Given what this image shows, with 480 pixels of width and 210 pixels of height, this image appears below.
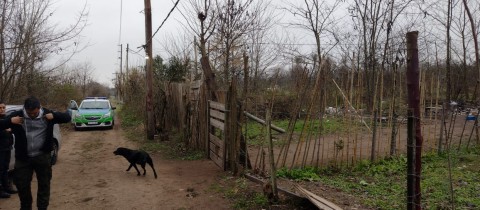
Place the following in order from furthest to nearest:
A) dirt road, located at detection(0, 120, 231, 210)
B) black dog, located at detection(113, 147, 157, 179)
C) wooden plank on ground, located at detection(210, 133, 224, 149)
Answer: wooden plank on ground, located at detection(210, 133, 224, 149) → black dog, located at detection(113, 147, 157, 179) → dirt road, located at detection(0, 120, 231, 210)

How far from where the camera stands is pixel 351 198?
17.9ft

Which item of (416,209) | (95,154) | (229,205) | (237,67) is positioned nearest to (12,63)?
(95,154)

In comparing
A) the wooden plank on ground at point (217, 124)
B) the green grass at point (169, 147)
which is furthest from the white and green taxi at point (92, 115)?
the wooden plank on ground at point (217, 124)

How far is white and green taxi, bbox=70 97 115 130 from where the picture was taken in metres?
16.1

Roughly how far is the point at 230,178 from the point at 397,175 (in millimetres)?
3209

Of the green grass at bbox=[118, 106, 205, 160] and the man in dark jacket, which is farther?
the green grass at bbox=[118, 106, 205, 160]

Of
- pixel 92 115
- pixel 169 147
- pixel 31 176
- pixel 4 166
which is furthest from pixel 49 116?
pixel 92 115

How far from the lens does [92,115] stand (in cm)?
1625

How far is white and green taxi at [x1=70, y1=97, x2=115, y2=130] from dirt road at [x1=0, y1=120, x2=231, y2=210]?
6.06 metres

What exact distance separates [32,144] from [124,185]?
247 centimetres

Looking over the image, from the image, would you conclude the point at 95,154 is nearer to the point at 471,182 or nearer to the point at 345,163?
the point at 345,163

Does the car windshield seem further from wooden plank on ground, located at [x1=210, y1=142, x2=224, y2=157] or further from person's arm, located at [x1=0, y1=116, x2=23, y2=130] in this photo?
person's arm, located at [x1=0, y1=116, x2=23, y2=130]

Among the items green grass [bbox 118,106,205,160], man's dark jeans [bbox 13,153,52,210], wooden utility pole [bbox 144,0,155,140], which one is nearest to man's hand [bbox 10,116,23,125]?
man's dark jeans [bbox 13,153,52,210]

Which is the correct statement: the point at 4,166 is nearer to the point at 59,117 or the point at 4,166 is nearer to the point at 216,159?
the point at 59,117
